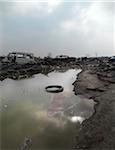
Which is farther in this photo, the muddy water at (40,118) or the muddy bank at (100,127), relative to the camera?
the muddy water at (40,118)

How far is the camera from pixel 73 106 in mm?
9594

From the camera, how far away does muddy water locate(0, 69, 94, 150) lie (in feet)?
20.2

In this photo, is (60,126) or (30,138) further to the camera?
(60,126)

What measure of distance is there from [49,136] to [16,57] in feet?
68.6

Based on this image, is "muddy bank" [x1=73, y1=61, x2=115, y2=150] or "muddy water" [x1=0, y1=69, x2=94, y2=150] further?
"muddy water" [x1=0, y1=69, x2=94, y2=150]

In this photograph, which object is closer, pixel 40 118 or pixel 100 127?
pixel 100 127

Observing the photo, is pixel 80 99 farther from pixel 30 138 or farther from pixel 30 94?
pixel 30 138

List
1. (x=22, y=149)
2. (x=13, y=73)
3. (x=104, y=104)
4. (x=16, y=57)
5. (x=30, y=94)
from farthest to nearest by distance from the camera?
(x=16, y=57) → (x=13, y=73) → (x=30, y=94) → (x=104, y=104) → (x=22, y=149)

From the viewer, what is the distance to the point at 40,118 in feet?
26.0

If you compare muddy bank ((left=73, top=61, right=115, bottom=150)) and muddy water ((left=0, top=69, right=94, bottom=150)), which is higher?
muddy bank ((left=73, top=61, right=115, bottom=150))

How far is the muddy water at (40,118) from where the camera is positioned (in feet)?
20.2

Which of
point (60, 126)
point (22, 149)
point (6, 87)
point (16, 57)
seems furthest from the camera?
point (16, 57)

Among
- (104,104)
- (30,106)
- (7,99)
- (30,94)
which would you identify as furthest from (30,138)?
(30,94)

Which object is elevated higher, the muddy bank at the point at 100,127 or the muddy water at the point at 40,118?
the muddy bank at the point at 100,127
